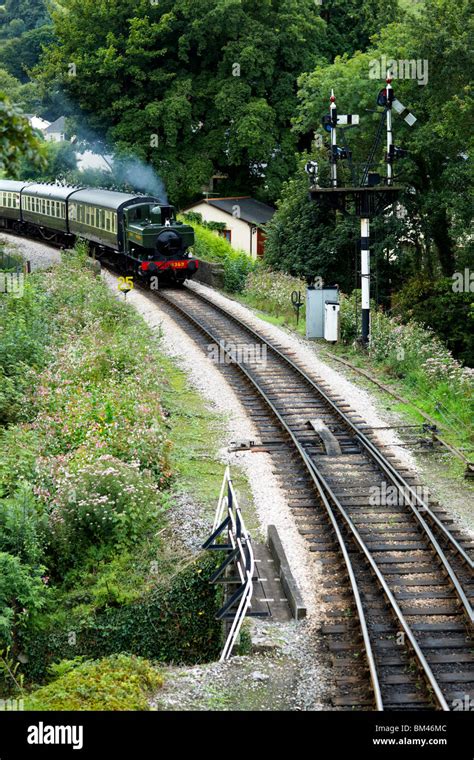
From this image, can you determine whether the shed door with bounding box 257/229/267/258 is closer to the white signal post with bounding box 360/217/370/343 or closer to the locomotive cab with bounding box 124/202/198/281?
the locomotive cab with bounding box 124/202/198/281

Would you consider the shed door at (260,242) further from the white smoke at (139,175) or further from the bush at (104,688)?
the bush at (104,688)

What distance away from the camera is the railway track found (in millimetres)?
9164

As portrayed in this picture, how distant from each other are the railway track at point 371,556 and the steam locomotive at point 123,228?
11.1 meters

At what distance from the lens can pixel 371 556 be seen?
11703 mm

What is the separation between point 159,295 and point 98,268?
2.15 m

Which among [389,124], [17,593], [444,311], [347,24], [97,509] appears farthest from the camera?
[347,24]

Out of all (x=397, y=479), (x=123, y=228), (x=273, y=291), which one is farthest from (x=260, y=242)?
(x=397, y=479)

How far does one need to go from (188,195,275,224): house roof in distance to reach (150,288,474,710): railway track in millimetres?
Result: 25791

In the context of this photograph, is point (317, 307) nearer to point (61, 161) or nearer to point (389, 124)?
point (389, 124)

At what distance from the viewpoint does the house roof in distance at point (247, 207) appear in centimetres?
4441

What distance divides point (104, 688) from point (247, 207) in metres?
39.4
